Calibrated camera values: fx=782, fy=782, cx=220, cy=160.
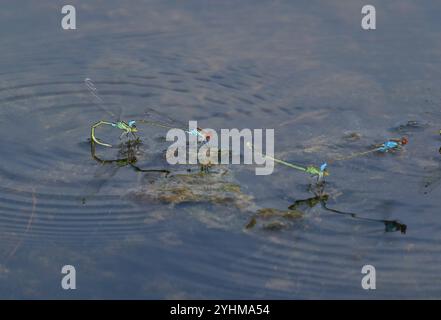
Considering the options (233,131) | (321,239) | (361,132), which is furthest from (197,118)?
(321,239)

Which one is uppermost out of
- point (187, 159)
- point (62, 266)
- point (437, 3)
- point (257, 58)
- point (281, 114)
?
point (437, 3)

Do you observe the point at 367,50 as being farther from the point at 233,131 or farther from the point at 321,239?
the point at 321,239

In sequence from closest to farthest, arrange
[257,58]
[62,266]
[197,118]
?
[62,266], [197,118], [257,58]

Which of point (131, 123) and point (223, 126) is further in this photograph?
point (223, 126)

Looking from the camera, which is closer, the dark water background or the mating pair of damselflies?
the dark water background

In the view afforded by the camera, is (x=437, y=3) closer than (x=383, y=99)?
No

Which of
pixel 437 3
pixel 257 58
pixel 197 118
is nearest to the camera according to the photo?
pixel 197 118

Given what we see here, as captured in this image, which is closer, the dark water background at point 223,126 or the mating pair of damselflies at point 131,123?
the dark water background at point 223,126

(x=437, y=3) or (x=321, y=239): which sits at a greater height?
(x=437, y=3)
